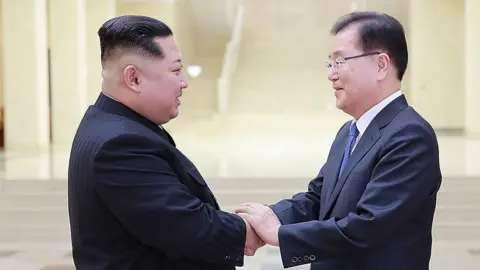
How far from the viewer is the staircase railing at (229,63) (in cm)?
2177

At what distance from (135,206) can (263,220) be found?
598mm

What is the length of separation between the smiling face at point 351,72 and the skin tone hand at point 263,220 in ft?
1.62

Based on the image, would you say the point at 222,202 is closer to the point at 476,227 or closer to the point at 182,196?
the point at 476,227

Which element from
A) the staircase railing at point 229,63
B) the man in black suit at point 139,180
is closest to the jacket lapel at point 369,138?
the man in black suit at point 139,180

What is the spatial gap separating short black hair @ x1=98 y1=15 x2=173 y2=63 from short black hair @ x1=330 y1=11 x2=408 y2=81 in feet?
2.40

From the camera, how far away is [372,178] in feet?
7.21

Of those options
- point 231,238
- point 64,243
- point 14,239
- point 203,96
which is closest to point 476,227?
point 64,243

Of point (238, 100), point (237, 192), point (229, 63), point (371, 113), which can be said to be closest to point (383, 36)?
point (371, 113)

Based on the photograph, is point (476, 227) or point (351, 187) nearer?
point (351, 187)

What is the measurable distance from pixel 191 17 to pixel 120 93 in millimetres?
20542

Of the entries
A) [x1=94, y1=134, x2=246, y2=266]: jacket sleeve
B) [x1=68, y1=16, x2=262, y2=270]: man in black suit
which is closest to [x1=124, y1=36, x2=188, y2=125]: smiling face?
[x1=68, y1=16, x2=262, y2=270]: man in black suit

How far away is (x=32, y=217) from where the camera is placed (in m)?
7.57

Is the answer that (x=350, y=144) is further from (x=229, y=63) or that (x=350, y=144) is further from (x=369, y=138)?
(x=229, y=63)

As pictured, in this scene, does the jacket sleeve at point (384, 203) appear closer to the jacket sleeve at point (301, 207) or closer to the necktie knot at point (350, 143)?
the necktie knot at point (350, 143)
